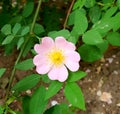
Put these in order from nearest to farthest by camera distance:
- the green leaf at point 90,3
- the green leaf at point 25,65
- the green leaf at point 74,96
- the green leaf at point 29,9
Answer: the green leaf at point 74,96
the green leaf at point 25,65
the green leaf at point 90,3
the green leaf at point 29,9

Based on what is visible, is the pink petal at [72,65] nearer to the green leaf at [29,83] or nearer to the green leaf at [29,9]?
the green leaf at [29,83]

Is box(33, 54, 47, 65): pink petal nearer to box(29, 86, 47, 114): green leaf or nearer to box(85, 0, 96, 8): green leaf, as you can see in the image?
box(29, 86, 47, 114): green leaf

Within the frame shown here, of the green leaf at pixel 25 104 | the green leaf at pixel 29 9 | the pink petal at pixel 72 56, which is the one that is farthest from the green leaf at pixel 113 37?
the green leaf at pixel 29 9

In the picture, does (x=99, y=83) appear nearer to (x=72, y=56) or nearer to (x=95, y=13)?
(x=95, y=13)

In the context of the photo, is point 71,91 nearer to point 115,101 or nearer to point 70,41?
point 70,41

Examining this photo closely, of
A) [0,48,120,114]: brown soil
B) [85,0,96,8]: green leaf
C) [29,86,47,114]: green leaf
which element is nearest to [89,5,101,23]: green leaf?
[85,0,96,8]: green leaf

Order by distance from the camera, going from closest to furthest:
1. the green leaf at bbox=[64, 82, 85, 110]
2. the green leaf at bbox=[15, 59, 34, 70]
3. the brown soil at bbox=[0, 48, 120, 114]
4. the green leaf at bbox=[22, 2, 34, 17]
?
the green leaf at bbox=[64, 82, 85, 110] → the green leaf at bbox=[15, 59, 34, 70] → the green leaf at bbox=[22, 2, 34, 17] → the brown soil at bbox=[0, 48, 120, 114]

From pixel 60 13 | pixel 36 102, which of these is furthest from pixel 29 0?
pixel 36 102
